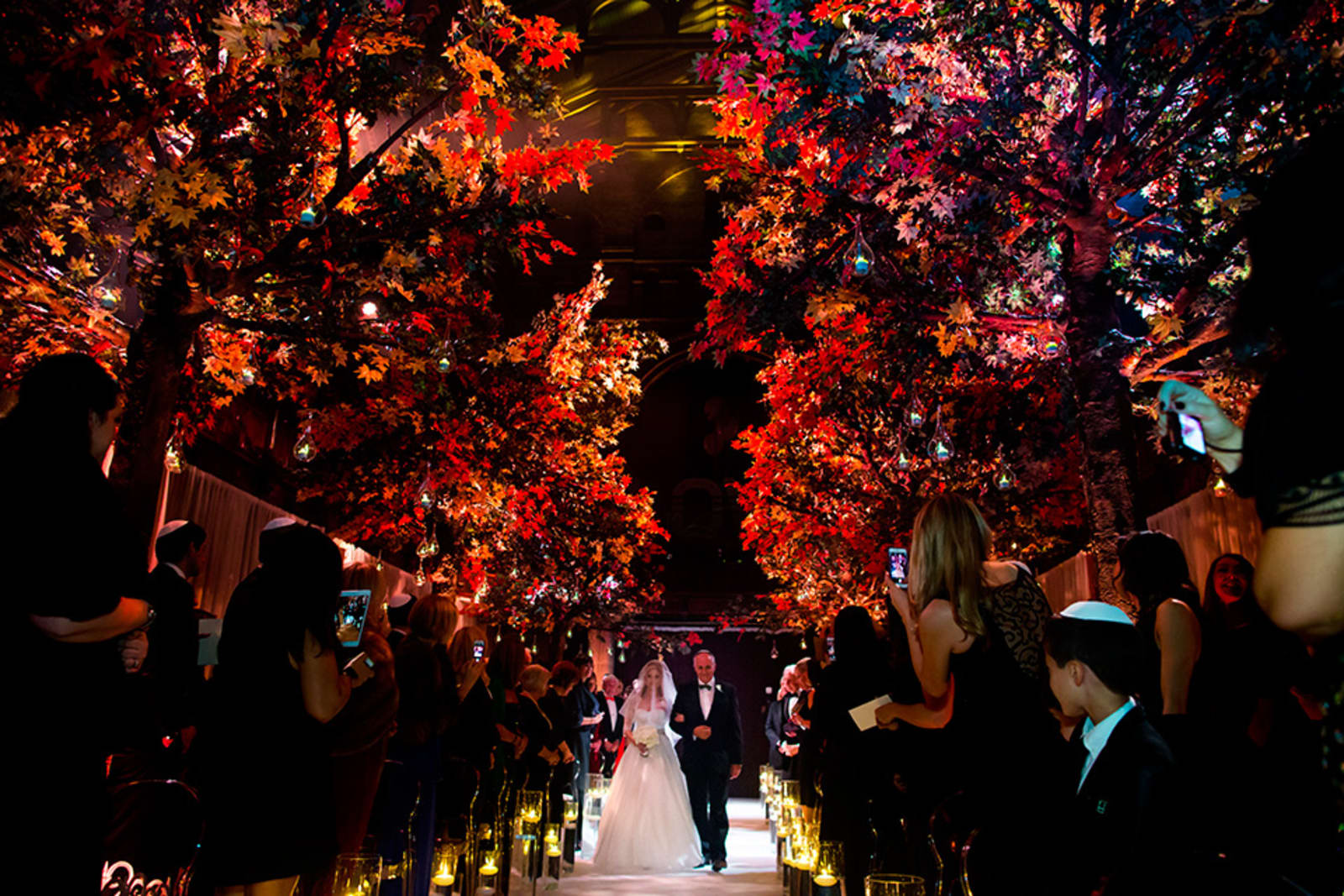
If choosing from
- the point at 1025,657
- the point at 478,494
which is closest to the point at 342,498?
the point at 478,494

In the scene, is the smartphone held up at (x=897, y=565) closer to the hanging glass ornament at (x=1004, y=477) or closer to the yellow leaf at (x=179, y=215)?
the hanging glass ornament at (x=1004, y=477)

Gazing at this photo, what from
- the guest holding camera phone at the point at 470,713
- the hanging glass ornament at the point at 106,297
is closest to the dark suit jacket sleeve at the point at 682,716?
the guest holding camera phone at the point at 470,713

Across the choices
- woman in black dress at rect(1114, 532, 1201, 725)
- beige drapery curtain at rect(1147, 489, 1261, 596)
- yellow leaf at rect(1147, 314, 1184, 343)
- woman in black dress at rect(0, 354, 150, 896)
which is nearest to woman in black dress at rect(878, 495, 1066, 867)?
woman in black dress at rect(1114, 532, 1201, 725)

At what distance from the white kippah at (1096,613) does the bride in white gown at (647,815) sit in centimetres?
872

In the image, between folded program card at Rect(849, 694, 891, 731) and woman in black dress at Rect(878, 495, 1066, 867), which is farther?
folded program card at Rect(849, 694, 891, 731)

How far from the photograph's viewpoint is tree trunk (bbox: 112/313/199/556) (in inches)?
257

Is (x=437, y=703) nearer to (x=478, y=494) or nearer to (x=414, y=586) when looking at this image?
(x=478, y=494)

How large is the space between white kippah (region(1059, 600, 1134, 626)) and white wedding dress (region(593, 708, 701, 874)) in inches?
341

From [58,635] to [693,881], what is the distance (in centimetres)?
858

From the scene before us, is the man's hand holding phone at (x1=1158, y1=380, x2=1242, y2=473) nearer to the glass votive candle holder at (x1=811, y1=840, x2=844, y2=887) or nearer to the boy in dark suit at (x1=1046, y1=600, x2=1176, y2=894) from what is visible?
the boy in dark suit at (x1=1046, y1=600, x2=1176, y2=894)

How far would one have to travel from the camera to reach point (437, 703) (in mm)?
5586

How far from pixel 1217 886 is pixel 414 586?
1804 cm

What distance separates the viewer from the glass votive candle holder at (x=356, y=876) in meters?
3.22

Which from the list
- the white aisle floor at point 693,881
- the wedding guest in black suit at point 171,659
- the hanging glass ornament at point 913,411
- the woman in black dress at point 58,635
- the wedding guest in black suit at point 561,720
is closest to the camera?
the woman in black dress at point 58,635
